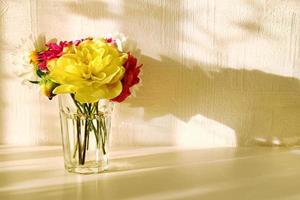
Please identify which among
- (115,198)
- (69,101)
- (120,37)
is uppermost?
(120,37)

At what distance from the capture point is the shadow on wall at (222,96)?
1125 mm

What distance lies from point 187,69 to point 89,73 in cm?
35

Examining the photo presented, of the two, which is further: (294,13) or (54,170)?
(294,13)

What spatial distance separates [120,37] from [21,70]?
0.77 feet

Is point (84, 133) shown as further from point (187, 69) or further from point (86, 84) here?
point (187, 69)

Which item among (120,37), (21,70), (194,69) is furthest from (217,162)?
(21,70)

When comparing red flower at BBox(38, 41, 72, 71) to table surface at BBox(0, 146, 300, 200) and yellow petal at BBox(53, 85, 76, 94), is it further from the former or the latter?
table surface at BBox(0, 146, 300, 200)

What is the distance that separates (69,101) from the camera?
962 mm

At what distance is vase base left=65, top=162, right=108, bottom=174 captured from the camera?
3.20 ft

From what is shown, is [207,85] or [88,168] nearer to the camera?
[88,168]

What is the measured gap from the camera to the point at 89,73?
2.79ft

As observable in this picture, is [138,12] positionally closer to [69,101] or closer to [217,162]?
[69,101]

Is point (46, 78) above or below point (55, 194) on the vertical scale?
above

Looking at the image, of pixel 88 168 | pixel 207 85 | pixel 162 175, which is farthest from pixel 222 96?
pixel 88 168
